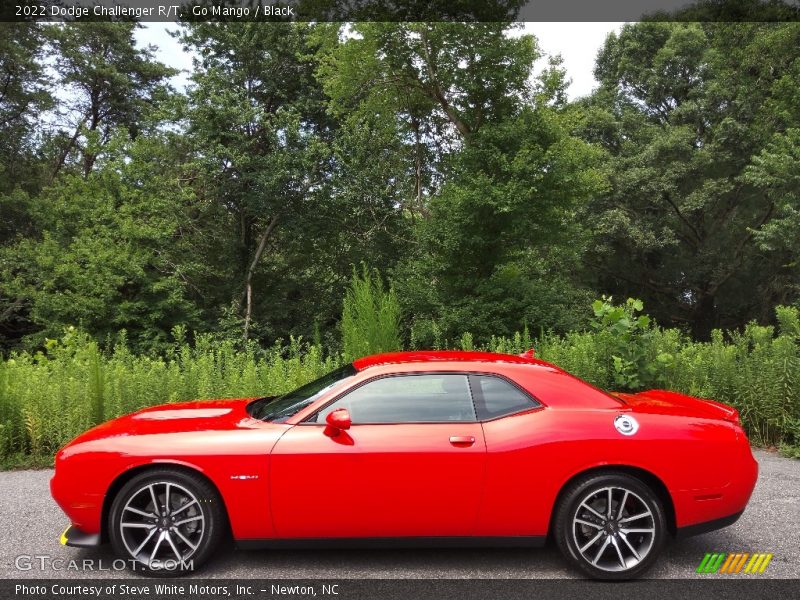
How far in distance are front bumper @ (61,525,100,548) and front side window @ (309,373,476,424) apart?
1.58 metres

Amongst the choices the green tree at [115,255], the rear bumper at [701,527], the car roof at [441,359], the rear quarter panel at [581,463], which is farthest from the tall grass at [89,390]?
the green tree at [115,255]

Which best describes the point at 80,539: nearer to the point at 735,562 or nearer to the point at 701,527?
the point at 701,527

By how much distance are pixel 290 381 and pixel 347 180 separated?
1527 cm

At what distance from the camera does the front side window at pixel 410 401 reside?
12.6ft

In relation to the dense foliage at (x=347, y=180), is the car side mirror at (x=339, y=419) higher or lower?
lower

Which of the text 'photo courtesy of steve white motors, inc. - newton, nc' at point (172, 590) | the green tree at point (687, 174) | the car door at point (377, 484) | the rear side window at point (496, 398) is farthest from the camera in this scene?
the green tree at point (687, 174)

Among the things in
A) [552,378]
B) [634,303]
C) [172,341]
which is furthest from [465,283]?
[552,378]

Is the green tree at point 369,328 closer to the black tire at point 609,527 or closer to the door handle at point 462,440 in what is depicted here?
the door handle at point 462,440

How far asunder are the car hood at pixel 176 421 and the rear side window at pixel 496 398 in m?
1.59

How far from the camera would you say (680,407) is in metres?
4.16

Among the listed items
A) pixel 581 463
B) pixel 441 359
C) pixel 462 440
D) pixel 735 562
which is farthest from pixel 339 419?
pixel 735 562

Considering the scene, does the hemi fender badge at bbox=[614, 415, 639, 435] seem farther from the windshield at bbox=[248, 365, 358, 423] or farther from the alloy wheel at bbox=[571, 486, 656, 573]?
the windshield at bbox=[248, 365, 358, 423]

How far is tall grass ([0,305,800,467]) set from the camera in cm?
690

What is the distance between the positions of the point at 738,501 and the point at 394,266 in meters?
18.5
